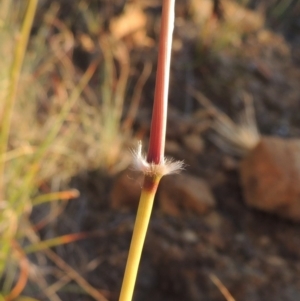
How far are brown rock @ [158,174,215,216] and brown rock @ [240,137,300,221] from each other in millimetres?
128

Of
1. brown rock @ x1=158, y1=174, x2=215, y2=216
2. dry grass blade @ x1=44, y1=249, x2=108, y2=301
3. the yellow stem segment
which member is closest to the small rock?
brown rock @ x1=158, y1=174, x2=215, y2=216

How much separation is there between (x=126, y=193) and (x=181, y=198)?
0.48ft

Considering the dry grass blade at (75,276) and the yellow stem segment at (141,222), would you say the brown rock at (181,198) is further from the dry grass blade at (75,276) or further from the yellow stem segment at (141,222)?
the yellow stem segment at (141,222)

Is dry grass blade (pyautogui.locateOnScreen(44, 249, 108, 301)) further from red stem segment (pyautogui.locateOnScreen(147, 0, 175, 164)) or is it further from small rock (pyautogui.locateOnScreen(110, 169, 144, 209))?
red stem segment (pyautogui.locateOnScreen(147, 0, 175, 164))

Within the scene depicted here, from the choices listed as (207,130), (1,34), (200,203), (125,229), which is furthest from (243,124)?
(1,34)

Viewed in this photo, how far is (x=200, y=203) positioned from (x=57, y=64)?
72cm

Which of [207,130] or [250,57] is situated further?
[250,57]

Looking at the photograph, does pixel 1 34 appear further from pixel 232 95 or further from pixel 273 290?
pixel 273 290

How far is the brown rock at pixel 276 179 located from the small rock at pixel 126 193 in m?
0.30

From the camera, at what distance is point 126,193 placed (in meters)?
1.50

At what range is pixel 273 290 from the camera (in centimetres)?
126

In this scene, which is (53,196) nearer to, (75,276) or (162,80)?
(75,276)

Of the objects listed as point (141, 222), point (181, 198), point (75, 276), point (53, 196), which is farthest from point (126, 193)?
point (141, 222)

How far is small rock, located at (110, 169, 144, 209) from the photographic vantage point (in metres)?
1.48
